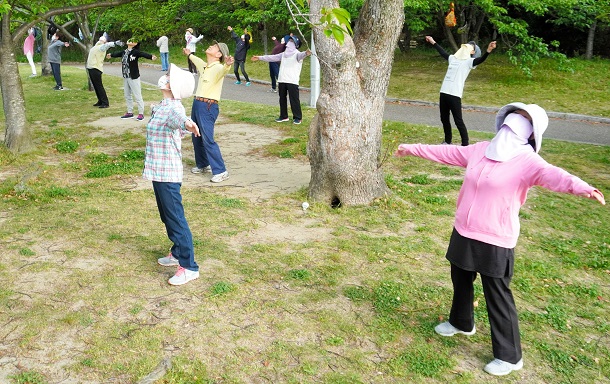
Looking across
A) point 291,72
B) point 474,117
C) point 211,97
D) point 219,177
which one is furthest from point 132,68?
point 474,117

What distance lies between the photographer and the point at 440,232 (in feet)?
21.3

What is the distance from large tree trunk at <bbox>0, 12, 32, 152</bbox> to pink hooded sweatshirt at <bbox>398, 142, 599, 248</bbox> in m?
8.34

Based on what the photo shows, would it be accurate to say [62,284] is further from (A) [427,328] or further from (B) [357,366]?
(A) [427,328]

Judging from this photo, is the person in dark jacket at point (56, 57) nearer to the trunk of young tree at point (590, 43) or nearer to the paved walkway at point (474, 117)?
the paved walkway at point (474, 117)

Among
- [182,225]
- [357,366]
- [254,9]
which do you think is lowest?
[357,366]

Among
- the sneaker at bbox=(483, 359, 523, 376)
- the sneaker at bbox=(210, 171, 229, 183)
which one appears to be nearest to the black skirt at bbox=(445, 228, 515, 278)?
the sneaker at bbox=(483, 359, 523, 376)

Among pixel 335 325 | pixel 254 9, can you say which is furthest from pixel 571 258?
pixel 254 9

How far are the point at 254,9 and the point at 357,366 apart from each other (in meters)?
24.3

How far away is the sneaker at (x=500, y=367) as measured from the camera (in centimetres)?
398

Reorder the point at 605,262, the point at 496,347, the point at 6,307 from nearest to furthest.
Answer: the point at 496,347 < the point at 6,307 < the point at 605,262

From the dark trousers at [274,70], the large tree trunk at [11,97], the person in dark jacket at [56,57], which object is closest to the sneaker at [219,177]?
the large tree trunk at [11,97]

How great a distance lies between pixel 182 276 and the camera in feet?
17.0

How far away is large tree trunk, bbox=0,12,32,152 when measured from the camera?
Result: 9422mm

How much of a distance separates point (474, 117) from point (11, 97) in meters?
11.1
